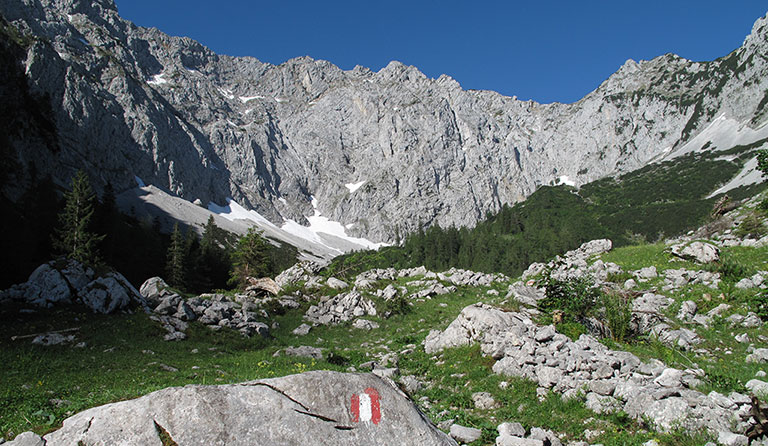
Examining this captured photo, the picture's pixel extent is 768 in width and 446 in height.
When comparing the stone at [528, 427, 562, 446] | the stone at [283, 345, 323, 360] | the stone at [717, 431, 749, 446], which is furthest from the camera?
the stone at [283, 345, 323, 360]

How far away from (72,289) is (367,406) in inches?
872

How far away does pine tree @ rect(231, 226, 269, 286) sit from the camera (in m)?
40.7

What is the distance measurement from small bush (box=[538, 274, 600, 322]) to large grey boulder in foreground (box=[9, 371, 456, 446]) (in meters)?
11.0

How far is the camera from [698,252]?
19609 millimetres

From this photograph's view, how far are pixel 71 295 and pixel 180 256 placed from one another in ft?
144

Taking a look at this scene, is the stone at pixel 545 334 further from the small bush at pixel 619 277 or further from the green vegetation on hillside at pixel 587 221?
the green vegetation on hillside at pixel 587 221

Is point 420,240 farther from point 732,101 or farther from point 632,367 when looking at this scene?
point 732,101

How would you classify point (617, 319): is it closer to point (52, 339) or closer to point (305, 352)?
point (305, 352)

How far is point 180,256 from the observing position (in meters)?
59.8

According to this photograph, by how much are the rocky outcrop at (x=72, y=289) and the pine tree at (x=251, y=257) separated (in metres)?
19.3

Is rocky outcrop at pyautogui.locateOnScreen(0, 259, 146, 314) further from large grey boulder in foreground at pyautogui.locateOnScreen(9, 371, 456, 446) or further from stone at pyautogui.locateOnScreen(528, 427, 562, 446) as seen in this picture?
stone at pyautogui.locateOnScreen(528, 427, 562, 446)

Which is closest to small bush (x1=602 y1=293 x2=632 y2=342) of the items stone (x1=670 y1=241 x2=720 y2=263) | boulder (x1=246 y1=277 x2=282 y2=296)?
stone (x1=670 y1=241 x2=720 y2=263)

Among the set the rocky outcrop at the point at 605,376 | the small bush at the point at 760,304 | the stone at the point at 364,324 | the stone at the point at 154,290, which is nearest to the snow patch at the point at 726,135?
the small bush at the point at 760,304

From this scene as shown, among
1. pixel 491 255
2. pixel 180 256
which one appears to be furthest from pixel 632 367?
pixel 491 255
